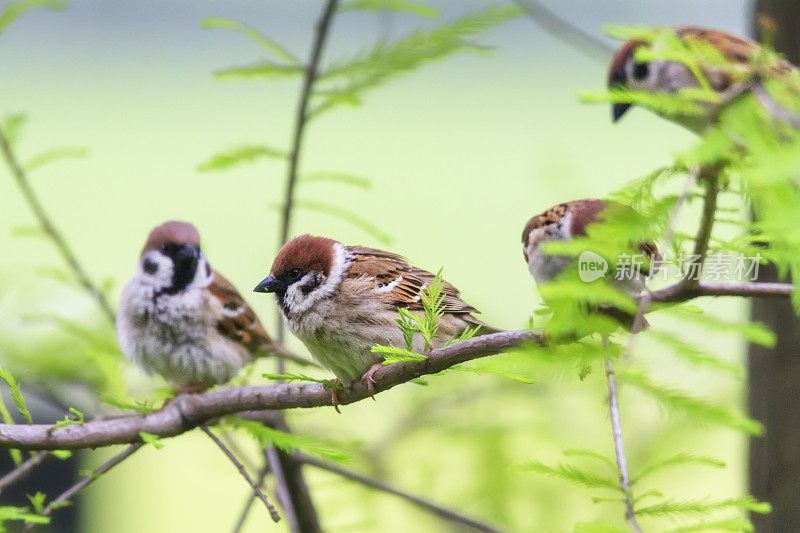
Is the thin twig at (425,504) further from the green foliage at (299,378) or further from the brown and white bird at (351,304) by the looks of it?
the green foliage at (299,378)

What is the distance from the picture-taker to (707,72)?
49.9 inches

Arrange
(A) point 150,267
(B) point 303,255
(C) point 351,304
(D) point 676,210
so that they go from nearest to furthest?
(D) point 676,210 → (B) point 303,255 → (C) point 351,304 → (A) point 150,267

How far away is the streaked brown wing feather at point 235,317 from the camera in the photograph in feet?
6.97

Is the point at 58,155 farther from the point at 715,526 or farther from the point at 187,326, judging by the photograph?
the point at 715,526

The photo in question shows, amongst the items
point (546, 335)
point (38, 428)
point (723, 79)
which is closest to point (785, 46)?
point (723, 79)

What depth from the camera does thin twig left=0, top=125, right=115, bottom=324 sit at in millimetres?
2035

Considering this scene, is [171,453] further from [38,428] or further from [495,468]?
[38,428]

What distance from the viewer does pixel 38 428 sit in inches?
56.0

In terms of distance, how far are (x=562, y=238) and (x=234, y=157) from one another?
2.46 feet

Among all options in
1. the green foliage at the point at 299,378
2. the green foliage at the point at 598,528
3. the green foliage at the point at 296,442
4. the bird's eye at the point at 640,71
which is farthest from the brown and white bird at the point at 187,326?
the green foliage at the point at 598,528

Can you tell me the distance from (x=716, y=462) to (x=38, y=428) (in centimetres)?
110

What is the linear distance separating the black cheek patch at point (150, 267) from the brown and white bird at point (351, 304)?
1.84 feet

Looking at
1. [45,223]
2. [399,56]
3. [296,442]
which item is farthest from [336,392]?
[45,223]

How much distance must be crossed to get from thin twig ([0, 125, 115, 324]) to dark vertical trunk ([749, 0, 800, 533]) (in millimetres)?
1778
